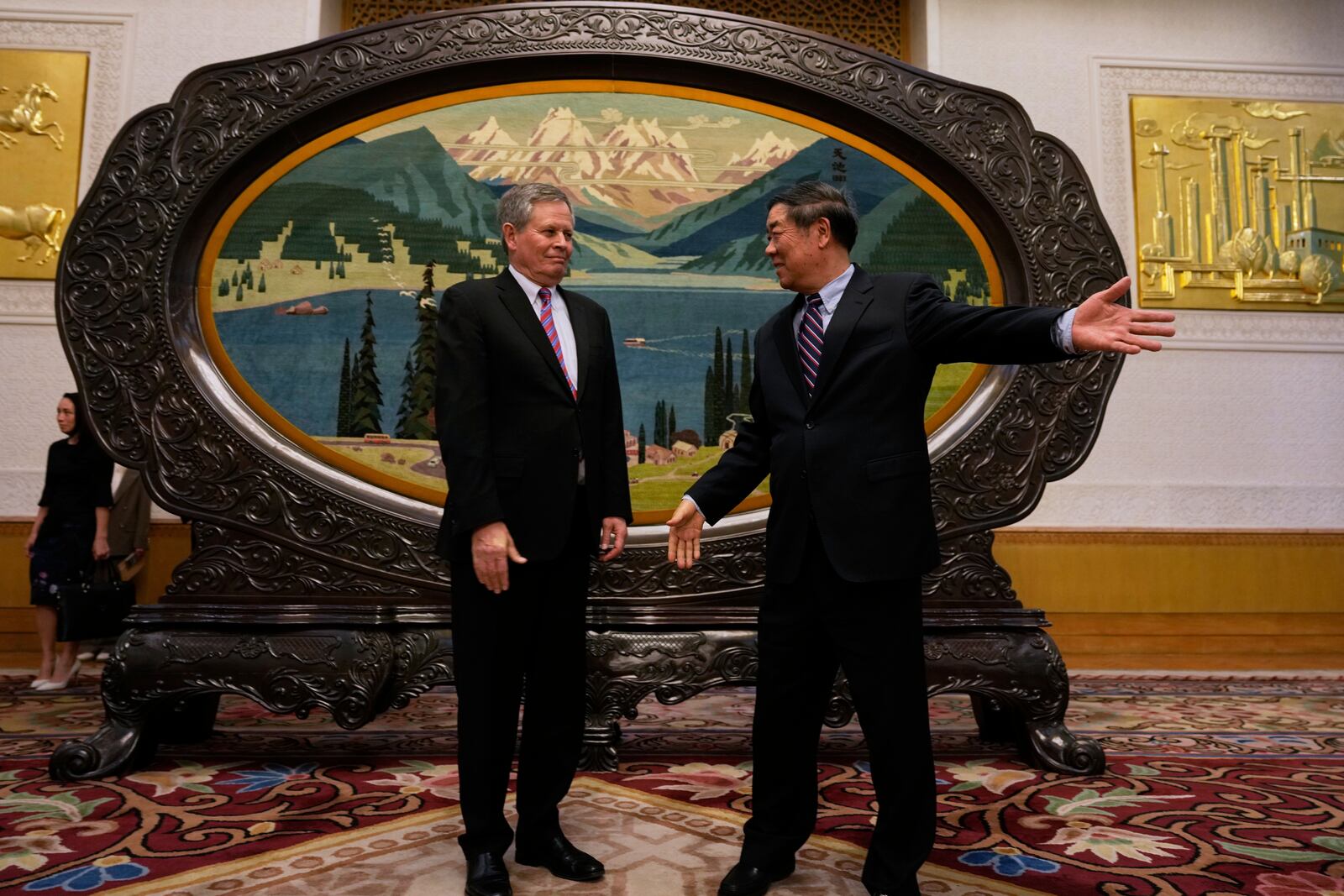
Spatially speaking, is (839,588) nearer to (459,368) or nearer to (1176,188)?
(459,368)

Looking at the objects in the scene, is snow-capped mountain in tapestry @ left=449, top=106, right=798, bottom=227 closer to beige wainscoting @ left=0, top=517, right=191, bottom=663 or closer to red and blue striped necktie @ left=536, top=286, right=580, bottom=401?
red and blue striped necktie @ left=536, top=286, right=580, bottom=401

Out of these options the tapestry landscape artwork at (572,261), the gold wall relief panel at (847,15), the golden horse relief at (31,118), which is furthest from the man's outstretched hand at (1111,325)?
the golden horse relief at (31,118)

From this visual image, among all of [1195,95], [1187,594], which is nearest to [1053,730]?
[1187,594]

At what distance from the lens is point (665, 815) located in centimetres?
217

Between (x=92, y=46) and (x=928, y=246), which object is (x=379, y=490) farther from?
(x=92, y=46)

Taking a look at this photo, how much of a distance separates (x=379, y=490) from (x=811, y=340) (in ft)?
4.95

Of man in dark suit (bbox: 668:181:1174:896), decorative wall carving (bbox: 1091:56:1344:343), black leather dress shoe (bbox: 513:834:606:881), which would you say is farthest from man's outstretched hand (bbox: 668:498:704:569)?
decorative wall carving (bbox: 1091:56:1344:343)

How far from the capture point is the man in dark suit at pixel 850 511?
1661mm

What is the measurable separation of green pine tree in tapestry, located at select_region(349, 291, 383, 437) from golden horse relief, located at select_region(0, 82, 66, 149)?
358 cm

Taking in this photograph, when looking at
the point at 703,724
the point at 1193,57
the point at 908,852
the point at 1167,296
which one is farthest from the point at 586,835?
the point at 1193,57

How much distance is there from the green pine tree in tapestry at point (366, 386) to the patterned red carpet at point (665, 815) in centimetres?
105

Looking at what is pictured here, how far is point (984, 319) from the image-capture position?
65.4 inches

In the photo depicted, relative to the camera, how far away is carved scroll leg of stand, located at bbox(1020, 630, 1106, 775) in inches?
101

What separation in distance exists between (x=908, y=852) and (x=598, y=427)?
3.54 ft
